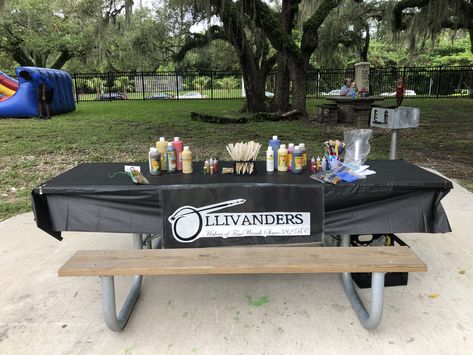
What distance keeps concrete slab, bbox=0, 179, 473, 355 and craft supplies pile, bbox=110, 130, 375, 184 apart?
84 cm

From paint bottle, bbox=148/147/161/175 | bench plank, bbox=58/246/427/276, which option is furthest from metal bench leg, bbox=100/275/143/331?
paint bottle, bbox=148/147/161/175

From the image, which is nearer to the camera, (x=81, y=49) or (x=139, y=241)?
(x=139, y=241)

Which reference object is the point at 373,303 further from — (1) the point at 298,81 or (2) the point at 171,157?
(1) the point at 298,81

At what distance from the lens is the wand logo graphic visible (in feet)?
9.27

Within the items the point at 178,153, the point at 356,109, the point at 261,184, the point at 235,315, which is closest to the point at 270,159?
the point at 261,184

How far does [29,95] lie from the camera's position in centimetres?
1324

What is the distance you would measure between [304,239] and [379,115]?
79.9 inches

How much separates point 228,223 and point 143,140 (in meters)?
6.93

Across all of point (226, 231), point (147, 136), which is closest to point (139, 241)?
point (226, 231)

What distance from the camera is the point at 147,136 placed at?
9898 mm

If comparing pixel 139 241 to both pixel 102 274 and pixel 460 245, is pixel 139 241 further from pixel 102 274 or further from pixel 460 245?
pixel 460 245

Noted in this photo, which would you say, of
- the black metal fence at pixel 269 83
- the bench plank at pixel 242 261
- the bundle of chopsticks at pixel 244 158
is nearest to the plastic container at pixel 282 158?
the bundle of chopsticks at pixel 244 158

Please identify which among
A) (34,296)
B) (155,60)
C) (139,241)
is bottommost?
(34,296)

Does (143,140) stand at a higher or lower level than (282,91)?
lower
